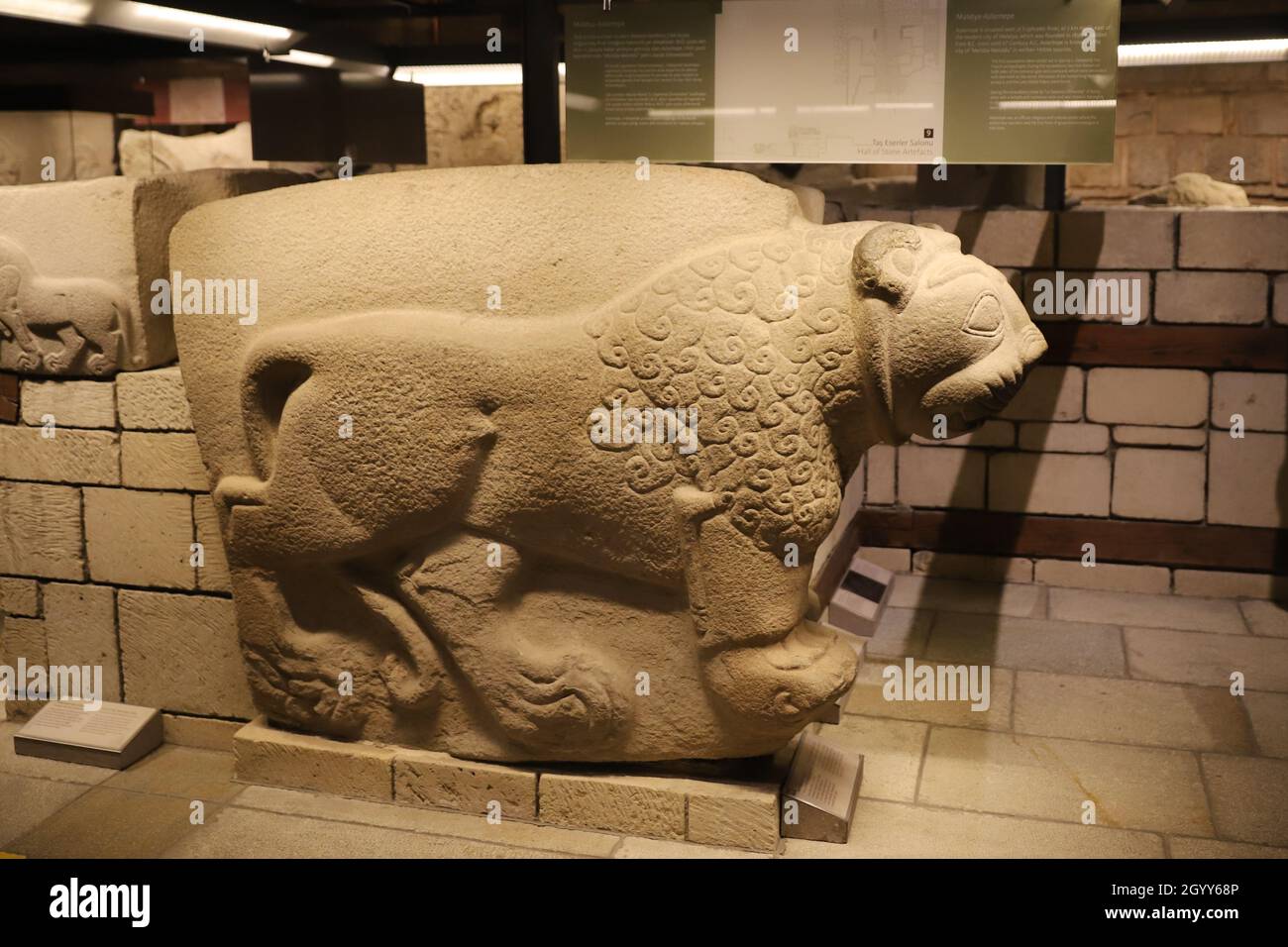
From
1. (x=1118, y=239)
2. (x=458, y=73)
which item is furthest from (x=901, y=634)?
(x=458, y=73)

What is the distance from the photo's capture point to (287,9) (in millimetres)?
3969

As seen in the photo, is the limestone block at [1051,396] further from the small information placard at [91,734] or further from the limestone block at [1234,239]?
the small information placard at [91,734]

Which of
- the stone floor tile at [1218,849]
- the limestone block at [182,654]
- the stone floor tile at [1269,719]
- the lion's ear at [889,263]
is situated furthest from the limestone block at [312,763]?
the stone floor tile at [1269,719]

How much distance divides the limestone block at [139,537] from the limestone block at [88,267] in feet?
1.22

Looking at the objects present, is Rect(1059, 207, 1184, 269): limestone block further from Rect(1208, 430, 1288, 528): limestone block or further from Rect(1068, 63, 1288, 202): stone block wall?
Rect(1068, 63, 1288, 202): stone block wall

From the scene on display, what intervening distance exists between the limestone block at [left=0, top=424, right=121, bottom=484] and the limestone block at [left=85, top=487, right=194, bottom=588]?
0.06 meters

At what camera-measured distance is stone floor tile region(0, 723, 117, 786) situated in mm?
3443

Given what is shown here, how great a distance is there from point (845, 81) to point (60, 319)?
7.49 ft

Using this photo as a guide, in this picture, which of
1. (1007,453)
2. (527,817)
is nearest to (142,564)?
(527,817)

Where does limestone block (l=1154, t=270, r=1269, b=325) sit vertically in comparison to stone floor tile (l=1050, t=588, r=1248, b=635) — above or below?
above

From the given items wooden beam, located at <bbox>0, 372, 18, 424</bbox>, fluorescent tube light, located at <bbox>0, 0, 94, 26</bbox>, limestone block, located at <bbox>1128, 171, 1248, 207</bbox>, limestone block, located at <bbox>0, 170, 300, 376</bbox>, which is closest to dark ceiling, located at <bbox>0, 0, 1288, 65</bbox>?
fluorescent tube light, located at <bbox>0, 0, 94, 26</bbox>

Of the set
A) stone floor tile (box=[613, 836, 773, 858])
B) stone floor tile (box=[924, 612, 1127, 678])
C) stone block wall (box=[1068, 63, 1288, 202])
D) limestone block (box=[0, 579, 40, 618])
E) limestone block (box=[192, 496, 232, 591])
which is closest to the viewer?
stone floor tile (box=[613, 836, 773, 858])

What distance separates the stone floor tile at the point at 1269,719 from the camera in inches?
142

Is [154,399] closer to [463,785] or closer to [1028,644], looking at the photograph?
[463,785]
